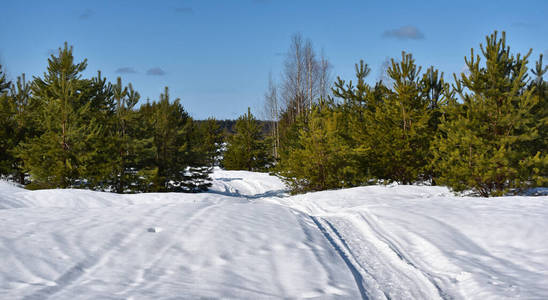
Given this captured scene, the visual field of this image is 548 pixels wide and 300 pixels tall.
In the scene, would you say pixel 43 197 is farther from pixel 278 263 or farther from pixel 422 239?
pixel 422 239

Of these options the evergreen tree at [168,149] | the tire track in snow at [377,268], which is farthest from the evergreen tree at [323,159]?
the tire track in snow at [377,268]

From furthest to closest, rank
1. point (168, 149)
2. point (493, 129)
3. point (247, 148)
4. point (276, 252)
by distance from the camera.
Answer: point (247, 148) < point (168, 149) < point (493, 129) < point (276, 252)

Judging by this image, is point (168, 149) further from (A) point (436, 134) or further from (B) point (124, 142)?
(A) point (436, 134)

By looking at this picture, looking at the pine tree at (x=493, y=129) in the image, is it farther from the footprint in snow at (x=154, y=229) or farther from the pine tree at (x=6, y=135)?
the pine tree at (x=6, y=135)

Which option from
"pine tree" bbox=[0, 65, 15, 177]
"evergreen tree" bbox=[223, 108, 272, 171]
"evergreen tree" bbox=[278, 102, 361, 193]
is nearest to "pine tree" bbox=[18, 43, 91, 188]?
"pine tree" bbox=[0, 65, 15, 177]

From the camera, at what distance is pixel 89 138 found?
572 inches

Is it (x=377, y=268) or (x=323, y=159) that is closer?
(x=377, y=268)

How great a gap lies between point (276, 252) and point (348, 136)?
12.0 m

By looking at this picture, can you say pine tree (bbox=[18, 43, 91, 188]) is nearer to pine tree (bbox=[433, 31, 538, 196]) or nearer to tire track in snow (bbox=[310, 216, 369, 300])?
tire track in snow (bbox=[310, 216, 369, 300])

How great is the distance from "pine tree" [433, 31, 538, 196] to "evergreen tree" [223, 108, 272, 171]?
64.6ft

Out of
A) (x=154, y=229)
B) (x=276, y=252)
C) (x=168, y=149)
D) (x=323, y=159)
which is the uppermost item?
(x=168, y=149)

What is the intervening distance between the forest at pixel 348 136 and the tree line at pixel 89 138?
49 millimetres

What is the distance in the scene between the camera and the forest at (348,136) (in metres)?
11.3

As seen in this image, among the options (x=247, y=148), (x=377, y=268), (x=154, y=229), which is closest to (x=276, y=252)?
(x=377, y=268)
